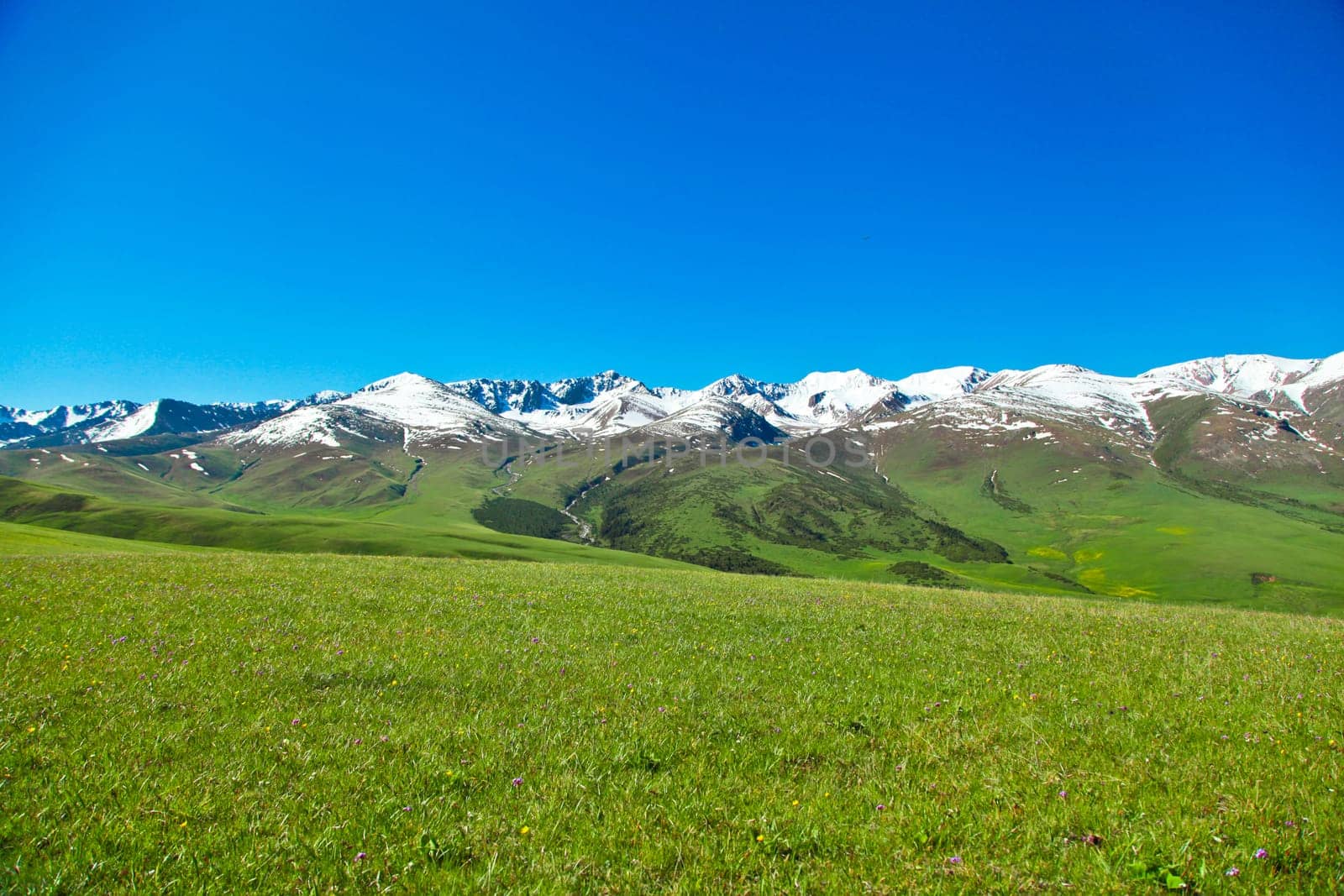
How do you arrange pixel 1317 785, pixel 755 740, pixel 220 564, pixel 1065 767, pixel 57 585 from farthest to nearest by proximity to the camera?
pixel 220 564 → pixel 57 585 → pixel 755 740 → pixel 1065 767 → pixel 1317 785

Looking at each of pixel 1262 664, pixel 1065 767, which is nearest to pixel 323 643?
pixel 1065 767

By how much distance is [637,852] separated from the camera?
22.0 ft

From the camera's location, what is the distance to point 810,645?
637 inches

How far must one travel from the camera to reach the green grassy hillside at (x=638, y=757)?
6.36 m

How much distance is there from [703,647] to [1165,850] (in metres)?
10.3

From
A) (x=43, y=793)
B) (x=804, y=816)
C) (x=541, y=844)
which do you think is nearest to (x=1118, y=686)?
(x=804, y=816)

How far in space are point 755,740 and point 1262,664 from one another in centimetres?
1372

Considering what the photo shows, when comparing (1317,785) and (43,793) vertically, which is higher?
(1317,785)

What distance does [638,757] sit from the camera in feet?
29.6

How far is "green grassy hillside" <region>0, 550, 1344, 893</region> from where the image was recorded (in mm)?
6363

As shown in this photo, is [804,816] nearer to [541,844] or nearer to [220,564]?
[541,844]

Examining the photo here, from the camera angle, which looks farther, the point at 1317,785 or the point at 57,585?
the point at 57,585

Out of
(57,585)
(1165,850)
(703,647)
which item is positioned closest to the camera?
(1165,850)

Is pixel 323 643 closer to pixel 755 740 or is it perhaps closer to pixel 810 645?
pixel 755 740
